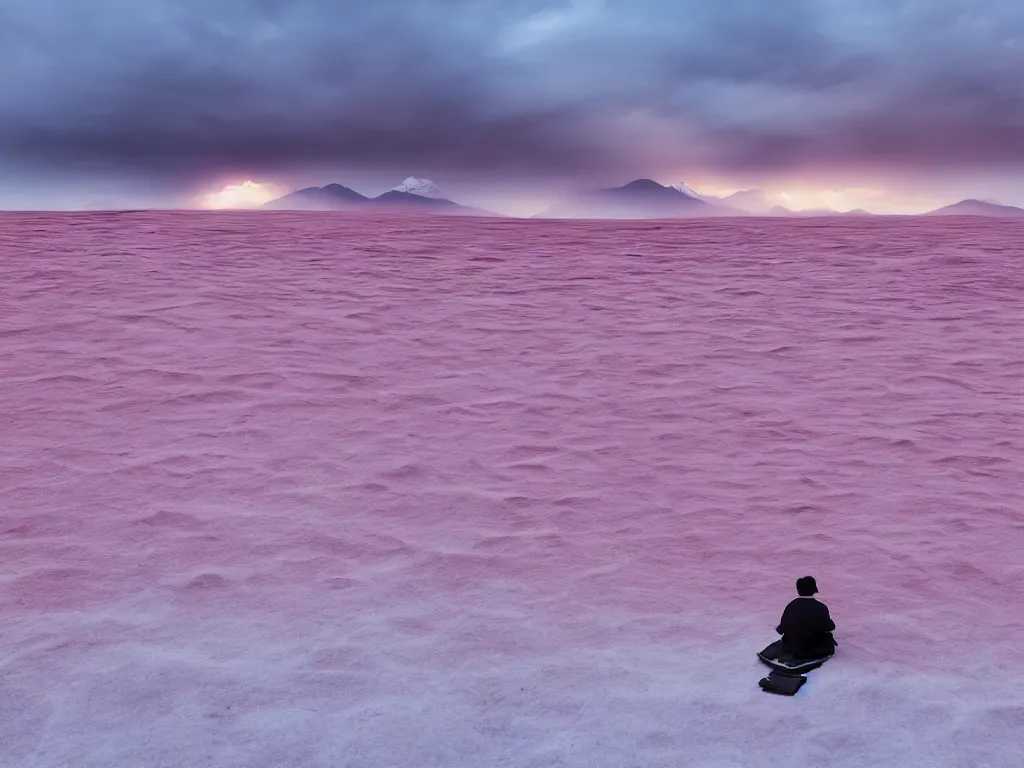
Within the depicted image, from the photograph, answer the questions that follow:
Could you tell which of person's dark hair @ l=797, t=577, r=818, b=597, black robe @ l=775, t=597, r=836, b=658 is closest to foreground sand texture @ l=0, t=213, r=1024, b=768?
black robe @ l=775, t=597, r=836, b=658

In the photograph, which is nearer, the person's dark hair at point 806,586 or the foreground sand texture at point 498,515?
the foreground sand texture at point 498,515

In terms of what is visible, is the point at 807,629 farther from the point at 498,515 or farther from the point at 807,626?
the point at 498,515

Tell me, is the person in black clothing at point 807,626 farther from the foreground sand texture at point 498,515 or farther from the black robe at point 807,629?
the foreground sand texture at point 498,515

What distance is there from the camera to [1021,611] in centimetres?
666

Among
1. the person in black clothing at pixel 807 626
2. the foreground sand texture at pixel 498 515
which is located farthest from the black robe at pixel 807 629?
the foreground sand texture at pixel 498 515

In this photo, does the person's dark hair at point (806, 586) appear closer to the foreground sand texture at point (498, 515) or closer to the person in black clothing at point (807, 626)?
the person in black clothing at point (807, 626)

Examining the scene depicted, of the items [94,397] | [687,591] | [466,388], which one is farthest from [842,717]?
[94,397]

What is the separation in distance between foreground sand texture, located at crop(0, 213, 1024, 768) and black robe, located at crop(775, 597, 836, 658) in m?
0.19

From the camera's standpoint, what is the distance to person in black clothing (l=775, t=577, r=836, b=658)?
18.8 feet

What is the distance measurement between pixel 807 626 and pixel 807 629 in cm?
2

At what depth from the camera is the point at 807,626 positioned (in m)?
5.74

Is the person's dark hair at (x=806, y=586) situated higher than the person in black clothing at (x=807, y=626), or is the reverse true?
the person's dark hair at (x=806, y=586)

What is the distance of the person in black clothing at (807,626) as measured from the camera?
5738mm

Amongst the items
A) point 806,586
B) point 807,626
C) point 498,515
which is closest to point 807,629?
point 807,626
